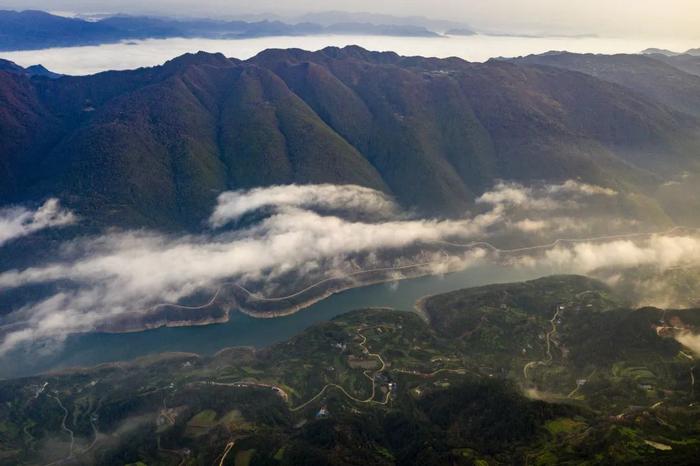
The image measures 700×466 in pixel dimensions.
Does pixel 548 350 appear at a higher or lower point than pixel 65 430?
higher

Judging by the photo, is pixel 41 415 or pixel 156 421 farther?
pixel 41 415

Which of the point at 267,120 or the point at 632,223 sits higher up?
the point at 267,120

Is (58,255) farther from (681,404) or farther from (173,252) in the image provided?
(681,404)

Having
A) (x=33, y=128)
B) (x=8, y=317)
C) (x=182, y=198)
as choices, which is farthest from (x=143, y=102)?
(x=8, y=317)

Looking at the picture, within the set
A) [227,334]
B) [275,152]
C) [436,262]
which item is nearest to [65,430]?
[227,334]

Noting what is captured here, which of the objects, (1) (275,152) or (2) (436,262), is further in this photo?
(1) (275,152)

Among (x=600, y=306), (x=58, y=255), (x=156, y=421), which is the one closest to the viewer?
(x=156, y=421)

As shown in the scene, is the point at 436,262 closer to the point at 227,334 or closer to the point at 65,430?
the point at 227,334
